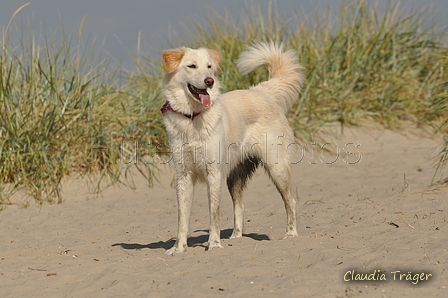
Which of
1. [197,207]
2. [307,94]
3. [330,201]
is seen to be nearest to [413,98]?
[307,94]

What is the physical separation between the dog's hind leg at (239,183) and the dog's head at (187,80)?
1217mm

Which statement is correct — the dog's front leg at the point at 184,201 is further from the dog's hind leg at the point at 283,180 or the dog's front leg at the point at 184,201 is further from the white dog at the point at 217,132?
the dog's hind leg at the point at 283,180

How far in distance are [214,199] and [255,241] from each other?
0.66m

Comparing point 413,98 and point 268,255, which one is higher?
point 413,98

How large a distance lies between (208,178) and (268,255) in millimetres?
982

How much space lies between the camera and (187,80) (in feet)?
16.8

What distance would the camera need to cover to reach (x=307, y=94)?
1092cm

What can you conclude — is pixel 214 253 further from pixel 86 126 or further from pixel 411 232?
pixel 86 126

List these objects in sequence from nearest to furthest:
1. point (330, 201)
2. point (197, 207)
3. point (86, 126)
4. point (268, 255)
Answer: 1. point (268, 255)
2. point (330, 201)
3. point (197, 207)
4. point (86, 126)

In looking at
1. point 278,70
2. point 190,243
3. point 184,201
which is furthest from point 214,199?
point 278,70

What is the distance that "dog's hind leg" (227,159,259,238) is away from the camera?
604 centimetres

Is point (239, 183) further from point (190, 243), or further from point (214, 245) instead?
point (214, 245)

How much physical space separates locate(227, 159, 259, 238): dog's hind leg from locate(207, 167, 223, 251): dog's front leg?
82cm

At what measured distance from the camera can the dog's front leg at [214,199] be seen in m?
5.18
